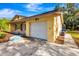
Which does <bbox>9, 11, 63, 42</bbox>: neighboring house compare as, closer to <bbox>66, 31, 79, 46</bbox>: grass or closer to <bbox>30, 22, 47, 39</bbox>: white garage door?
<bbox>30, 22, 47, 39</bbox>: white garage door

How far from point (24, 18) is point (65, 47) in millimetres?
2758

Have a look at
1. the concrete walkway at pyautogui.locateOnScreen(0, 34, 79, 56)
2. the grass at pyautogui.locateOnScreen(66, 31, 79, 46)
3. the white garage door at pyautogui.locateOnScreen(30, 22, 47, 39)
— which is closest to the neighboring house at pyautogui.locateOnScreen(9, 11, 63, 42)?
the white garage door at pyautogui.locateOnScreen(30, 22, 47, 39)

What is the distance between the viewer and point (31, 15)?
8828mm

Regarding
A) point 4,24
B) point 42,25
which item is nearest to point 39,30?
point 42,25

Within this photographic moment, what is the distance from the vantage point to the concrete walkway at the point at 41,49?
26.3ft

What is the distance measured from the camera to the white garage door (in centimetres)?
930

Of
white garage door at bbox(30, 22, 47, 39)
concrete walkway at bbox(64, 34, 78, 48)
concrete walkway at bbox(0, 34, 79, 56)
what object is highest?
white garage door at bbox(30, 22, 47, 39)

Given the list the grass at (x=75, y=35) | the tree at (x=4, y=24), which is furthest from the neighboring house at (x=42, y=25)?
the grass at (x=75, y=35)

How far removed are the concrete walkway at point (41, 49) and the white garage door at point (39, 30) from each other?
0.41 meters

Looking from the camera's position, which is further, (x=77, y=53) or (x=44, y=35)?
(x=44, y=35)

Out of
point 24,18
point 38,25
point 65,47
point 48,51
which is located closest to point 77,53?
point 65,47

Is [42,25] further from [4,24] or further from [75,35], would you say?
[4,24]

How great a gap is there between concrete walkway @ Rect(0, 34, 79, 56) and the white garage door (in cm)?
41

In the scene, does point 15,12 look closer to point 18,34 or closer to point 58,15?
point 18,34
